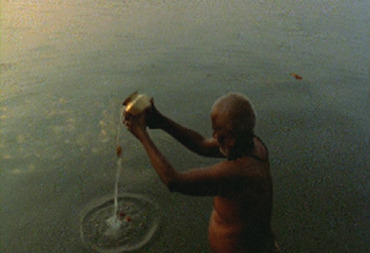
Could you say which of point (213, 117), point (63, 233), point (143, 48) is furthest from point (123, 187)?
point (143, 48)

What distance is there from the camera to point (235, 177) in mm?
1954

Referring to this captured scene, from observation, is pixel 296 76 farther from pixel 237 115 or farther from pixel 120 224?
pixel 237 115

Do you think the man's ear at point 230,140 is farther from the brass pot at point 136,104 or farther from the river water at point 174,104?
the river water at point 174,104

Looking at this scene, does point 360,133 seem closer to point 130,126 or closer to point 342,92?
point 342,92

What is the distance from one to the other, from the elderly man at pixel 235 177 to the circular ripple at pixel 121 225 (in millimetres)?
1329

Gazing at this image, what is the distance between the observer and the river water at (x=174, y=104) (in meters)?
3.56

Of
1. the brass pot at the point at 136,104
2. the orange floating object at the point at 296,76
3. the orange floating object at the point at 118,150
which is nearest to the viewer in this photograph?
the brass pot at the point at 136,104

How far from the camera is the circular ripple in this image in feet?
10.6

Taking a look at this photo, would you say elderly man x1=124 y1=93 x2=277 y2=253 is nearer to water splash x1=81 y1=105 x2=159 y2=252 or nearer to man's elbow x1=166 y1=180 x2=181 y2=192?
man's elbow x1=166 y1=180 x2=181 y2=192

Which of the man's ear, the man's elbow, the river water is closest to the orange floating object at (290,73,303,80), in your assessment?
the river water

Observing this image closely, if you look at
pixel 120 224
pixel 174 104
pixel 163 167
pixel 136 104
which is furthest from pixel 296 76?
pixel 163 167

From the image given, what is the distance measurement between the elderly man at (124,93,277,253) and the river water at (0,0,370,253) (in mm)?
1171

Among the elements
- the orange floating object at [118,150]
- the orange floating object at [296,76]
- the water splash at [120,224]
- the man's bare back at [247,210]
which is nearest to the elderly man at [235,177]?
the man's bare back at [247,210]

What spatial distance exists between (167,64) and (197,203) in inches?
151
